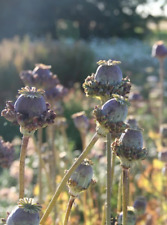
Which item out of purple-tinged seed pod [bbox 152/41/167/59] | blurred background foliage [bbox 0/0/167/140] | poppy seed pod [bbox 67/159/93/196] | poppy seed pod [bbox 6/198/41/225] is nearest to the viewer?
poppy seed pod [bbox 6/198/41/225]

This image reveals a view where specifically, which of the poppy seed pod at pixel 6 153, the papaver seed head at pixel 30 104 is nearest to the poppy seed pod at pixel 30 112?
the papaver seed head at pixel 30 104

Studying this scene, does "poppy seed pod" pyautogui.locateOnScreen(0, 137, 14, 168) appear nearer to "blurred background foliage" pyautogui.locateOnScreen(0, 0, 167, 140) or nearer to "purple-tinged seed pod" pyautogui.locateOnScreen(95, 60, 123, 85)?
"purple-tinged seed pod" pyautogui.locateOnScreen(95, 60, 123, 85)

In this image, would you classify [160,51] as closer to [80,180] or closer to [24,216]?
[80,180]

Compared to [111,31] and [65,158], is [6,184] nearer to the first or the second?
[65,158]

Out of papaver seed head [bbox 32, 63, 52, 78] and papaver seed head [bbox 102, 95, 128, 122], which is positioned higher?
papaver seed head [bbox 32, 63, 52, 78]

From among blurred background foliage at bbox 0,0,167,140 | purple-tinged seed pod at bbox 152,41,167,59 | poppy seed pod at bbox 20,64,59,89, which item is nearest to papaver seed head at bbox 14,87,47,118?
poppy seed pod at bbox 20,64,59,89

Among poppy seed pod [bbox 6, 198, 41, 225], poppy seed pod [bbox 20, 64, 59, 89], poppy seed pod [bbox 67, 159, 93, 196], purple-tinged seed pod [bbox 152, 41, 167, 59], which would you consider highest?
purple-tinged seed pod [bbox 152, 41, 167, 59]

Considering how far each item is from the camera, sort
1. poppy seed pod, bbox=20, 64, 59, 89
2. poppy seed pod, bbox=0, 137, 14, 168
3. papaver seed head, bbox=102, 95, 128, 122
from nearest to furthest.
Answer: papaver seed head, bbox=102, 95, 128, 122
poppy seed pod, bbox=0, 137, 14, 168
poppy seed pod, bbox=20, 64, 59, 89

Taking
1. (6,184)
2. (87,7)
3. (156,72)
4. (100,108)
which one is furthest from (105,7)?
(100,108)
